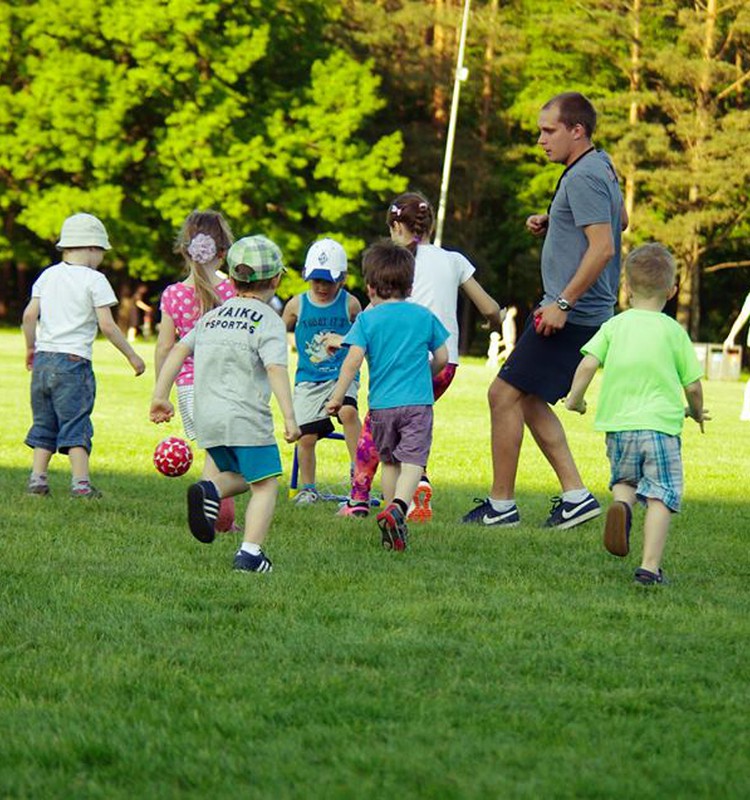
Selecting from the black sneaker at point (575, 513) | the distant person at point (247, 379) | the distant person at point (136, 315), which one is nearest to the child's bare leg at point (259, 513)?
the distant person at point (247, 379)

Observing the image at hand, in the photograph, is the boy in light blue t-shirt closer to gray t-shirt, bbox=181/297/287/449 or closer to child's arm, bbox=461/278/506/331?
child's arm, bbox=461/278/506/331

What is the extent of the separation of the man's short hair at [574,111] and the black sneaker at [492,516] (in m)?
2.06

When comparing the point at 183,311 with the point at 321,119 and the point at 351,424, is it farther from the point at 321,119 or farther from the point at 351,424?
the point at 321,119

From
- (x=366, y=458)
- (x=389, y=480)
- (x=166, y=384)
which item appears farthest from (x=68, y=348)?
(x=166, y=384)

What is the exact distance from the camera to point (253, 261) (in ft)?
23.6

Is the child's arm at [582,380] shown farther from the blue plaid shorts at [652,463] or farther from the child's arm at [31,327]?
the child's arm at [31,327]

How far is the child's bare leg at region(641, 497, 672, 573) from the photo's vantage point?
6.95 metres

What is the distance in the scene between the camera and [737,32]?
51.1m

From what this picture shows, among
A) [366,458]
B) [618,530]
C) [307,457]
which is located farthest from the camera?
[307,457]

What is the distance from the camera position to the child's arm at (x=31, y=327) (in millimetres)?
10016

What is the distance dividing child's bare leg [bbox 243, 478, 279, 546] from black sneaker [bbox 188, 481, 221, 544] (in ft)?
0.51

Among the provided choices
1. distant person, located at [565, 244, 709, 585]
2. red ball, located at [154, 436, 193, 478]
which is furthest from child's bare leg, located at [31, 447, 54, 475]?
distant person, located at [565, 244, 709, 585]

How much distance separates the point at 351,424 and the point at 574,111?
8.13 ft

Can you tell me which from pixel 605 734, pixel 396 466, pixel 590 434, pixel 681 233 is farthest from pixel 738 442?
pixel 681 233
